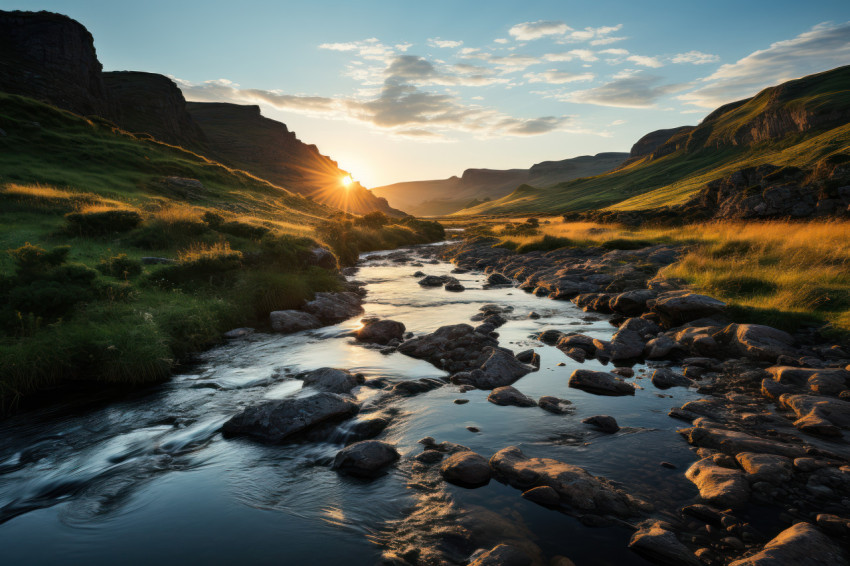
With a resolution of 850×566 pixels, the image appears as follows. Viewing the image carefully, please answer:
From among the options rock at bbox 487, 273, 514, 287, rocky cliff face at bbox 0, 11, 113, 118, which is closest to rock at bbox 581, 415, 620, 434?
rock at bbox 487, 273, 514, 287

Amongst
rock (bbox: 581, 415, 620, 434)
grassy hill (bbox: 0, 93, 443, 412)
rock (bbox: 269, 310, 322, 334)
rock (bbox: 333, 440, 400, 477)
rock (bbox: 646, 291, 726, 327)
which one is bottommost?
rock (bbox: 581, 415, 620, 434)

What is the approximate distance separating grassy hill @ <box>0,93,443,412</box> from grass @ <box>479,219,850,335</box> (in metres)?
18.3

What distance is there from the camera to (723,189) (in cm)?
3344

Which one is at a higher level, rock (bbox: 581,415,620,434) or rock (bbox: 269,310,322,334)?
rock (bbox: 269,310,322,334)

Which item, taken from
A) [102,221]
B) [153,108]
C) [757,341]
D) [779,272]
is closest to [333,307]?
[102,221]

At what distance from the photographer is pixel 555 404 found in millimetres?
9375

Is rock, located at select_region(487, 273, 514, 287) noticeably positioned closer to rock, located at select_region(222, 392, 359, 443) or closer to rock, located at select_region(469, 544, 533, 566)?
rock, located at select_region(222, 392, 359, 443)

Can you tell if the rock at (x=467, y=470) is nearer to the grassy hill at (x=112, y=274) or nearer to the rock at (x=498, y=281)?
the grassy hill at (x=112, y=274)

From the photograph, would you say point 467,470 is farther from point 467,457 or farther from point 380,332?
point 380,332

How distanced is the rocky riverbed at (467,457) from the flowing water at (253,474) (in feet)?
0.12

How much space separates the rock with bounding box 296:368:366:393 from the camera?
10.7 metres

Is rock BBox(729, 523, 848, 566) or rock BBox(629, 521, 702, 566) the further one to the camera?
rock BBox(629, 521, 702, 566)

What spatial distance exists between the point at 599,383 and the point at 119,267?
60.2 ft

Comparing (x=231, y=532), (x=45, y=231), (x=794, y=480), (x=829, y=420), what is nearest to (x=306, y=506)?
(x=231, y=532)
